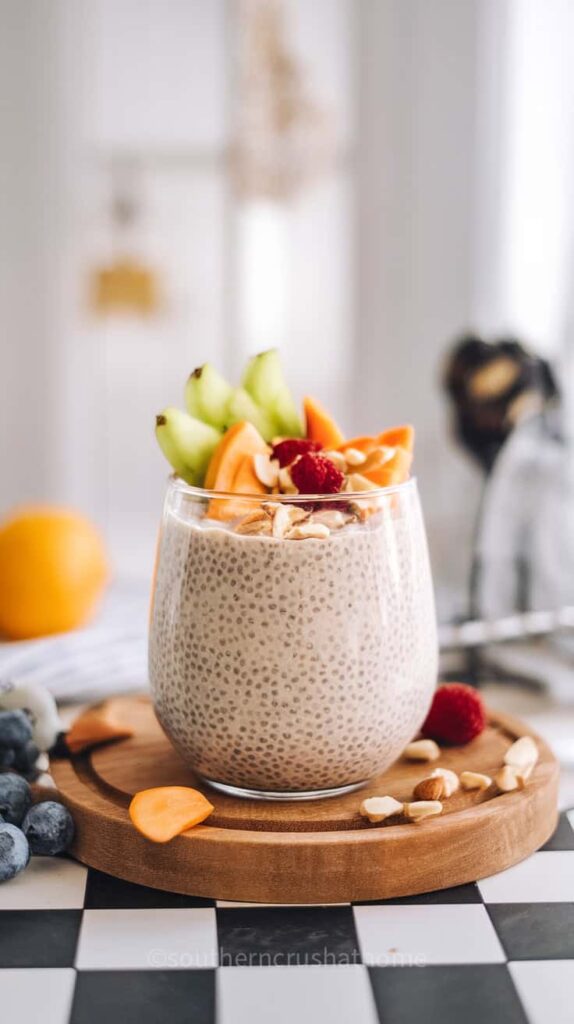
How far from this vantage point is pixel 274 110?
3504 millimetres

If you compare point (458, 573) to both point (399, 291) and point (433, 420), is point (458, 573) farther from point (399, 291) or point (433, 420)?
point (399, 291)

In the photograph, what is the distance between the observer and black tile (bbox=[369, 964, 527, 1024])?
0.57 metres

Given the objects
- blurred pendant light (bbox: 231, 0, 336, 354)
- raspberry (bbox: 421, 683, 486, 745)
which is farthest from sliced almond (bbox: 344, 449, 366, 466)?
blurred pendant light (bbox: 231, 0, 336, 354)

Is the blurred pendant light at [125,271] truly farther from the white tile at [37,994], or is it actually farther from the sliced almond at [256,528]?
the white tile at [37,994]

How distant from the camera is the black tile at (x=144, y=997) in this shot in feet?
1.86

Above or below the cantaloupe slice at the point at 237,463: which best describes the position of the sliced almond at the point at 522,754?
below

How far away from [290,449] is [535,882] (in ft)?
1.06

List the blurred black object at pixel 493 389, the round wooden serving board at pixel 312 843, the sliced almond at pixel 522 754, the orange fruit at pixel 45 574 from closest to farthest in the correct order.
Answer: the round wooden serving board at pixel 312 843 → the sliced almond at pixel 522 754 → the orange fruit at pixel 45 574 → the blurred black object at pixel 493 389

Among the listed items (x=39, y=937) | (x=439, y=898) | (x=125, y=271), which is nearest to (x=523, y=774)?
(x=439, y=898)

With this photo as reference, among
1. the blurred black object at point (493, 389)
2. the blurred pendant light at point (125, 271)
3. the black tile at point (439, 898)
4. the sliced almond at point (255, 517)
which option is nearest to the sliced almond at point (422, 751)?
the black tile at point (439, 898)

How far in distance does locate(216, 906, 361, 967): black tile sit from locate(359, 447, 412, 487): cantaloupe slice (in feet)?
0.90

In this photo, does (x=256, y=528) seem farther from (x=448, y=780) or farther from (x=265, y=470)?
(x=448, y=780)

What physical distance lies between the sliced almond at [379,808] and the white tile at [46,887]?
19cm

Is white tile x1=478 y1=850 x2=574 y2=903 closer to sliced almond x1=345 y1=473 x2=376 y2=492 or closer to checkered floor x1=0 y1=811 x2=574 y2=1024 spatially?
checkered floor x1=0 y1=811 x2=574 y2=1024
